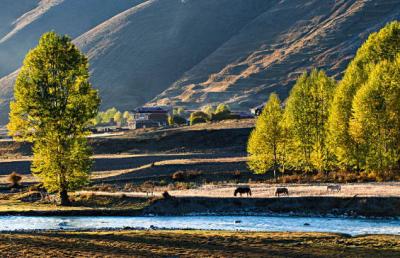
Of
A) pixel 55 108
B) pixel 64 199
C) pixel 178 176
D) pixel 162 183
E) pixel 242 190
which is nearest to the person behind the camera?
pixel 55 108

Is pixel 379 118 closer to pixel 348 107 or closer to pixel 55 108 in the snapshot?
pixel 348 107

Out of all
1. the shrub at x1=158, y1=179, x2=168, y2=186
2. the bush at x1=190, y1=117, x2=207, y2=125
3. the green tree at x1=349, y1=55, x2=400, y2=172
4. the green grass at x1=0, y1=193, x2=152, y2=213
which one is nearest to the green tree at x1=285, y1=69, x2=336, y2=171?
the green tree at x1=349, y1=55, x2=400, y2=172

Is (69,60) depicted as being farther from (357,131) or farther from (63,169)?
(357,131)

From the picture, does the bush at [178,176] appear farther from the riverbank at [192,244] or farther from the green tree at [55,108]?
the riverbank at [192,244]

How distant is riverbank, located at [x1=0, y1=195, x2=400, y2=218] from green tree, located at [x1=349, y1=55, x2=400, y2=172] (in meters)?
17.1

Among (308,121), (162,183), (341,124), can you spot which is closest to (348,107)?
(341,124)

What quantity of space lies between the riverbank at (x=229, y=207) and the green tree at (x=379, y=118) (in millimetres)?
17141

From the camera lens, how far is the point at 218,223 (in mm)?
51531

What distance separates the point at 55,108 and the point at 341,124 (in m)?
36.5

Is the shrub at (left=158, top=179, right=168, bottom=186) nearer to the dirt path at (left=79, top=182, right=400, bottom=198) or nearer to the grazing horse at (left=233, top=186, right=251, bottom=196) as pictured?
the dirt path at (left=79, top=182, right=400, bottom=198)

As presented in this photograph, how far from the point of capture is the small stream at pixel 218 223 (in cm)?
4697

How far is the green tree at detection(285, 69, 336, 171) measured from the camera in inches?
3135

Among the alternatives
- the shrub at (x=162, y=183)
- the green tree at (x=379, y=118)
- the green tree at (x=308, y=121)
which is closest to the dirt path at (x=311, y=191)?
the green tree at (x=379, y=118)

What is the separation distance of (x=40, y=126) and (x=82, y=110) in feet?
13.8
